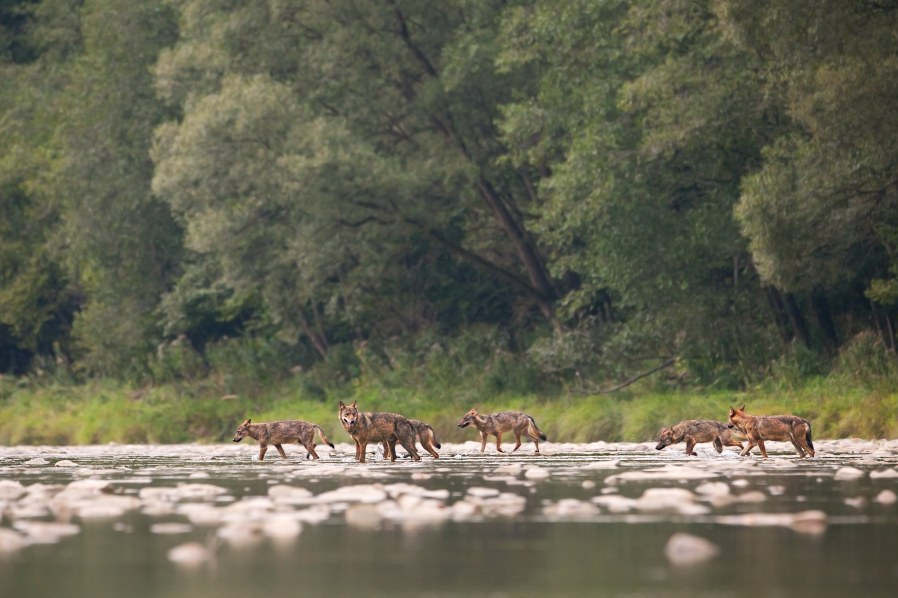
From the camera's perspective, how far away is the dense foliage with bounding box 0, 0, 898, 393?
3138cm

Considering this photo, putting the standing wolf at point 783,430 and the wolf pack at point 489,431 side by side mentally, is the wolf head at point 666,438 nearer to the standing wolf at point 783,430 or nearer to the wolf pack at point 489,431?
the wolf pack at point 489,431

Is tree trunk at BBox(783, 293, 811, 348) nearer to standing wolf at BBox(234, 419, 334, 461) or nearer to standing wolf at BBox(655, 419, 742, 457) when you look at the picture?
standing wolf at BBox(655, 419, 742, 457)

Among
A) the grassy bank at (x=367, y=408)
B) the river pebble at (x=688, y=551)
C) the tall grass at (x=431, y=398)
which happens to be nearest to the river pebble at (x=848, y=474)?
the river pebble at (x=688, y=551)

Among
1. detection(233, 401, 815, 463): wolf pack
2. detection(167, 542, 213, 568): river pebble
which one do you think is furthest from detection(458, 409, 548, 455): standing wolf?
detection(167, 542, 213, 568): river pebble

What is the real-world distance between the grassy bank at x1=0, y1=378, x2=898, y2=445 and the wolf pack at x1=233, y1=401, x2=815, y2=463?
315cm

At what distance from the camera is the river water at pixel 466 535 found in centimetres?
961

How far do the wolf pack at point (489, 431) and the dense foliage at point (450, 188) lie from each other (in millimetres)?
6306

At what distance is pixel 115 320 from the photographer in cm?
A: 5716

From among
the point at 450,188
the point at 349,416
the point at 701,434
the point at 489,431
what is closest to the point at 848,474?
the point at 349,416

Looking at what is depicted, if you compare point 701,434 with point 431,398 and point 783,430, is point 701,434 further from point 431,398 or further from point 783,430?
point 431,398

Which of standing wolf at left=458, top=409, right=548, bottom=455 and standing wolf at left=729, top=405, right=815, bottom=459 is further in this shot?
standing wolf at left=458, top=409, right=548, bottom=455

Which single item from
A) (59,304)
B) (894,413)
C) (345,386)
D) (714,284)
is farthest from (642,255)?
(59,304)

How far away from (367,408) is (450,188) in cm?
698

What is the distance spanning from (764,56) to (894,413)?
9.45 metres
